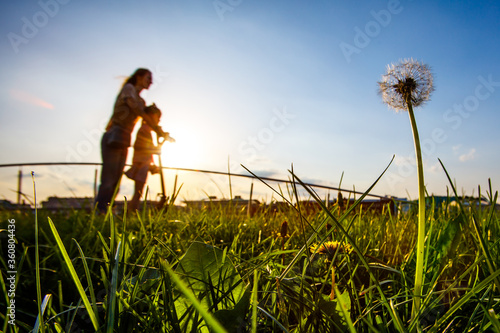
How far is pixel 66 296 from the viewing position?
1312 mm

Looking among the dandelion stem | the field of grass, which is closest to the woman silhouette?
the field of grass

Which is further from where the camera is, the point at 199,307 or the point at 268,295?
the point at 268,295

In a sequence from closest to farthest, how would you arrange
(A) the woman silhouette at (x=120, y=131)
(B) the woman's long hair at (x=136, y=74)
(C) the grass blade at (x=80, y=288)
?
(C) the grass blade at (x=80, y=288) → (A) the woman silhouette at (x=120, y=131) → (B) the woman's long hair at (x=136, y=74)

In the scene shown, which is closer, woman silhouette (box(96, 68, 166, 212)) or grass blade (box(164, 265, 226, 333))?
grass blade (box(164, 265, 226, 333))

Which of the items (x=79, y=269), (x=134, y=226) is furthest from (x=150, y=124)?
(x=79, y=269)

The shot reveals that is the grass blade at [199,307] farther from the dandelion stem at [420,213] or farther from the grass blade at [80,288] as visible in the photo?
the dandelion stem at [420,213]

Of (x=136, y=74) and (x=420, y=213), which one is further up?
(x=136, y=74)

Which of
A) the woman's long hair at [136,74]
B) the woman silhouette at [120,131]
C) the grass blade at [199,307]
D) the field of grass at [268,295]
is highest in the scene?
the woman's long hair at [136,74]

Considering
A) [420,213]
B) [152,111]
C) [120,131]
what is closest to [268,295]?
[420,213]

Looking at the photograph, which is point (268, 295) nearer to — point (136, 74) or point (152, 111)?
point (152, 111)

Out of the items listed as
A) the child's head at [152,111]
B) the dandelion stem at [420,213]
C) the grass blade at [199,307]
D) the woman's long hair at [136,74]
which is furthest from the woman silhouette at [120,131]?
the grass blade at [199,307]

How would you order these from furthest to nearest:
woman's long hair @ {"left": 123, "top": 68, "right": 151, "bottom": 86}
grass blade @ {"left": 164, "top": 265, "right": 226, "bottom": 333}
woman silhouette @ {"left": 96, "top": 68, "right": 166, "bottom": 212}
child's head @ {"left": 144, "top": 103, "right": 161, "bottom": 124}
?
woman's long hair @ {"left": 123, "top": 68, "right": 151, "bottom": 86} < child's head @ {"left": 144, "top": 103, "right": 161, "bottom": 124} < woman silhouette @ {"left": 96, "top": 68, "right": 166, "bottom": 212} < grass blade @ {"left": 164, "top": 265, "right": 226, "bottom": 333}

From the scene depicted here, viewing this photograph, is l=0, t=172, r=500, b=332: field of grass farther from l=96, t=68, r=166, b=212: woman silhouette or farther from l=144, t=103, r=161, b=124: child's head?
l=144, t=103, r=161, b=124: child's head

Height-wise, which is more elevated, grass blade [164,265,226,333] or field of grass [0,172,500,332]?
grass blade [164,265,226,333]
